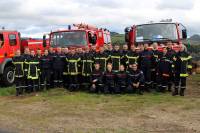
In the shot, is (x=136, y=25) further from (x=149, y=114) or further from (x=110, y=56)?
(x=149, y=114)

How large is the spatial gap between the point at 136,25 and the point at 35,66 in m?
4.56

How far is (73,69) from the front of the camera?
592 inches

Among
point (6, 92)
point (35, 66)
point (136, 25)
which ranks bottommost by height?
point (6, 92)

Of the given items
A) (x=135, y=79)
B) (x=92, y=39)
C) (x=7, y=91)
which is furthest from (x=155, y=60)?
(x=7, y=91)

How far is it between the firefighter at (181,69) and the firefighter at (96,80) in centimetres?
248

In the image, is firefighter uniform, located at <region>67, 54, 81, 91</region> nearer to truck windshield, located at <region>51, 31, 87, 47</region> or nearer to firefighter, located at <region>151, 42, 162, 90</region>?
truck windshield, located at <region>51, 31, 87, 47</region>

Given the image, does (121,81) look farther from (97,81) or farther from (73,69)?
(73,69)

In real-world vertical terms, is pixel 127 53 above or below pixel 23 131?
above

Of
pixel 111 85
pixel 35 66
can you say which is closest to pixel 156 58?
pixel 111 85

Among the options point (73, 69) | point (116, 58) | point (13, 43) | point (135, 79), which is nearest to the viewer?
point (135, 79)

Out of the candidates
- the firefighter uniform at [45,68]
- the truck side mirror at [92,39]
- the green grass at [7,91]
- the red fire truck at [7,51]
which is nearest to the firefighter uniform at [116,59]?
the firefighter uniform at [45,68]

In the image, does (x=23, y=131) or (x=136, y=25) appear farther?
(x=136, y=25)

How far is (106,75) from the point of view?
47.6 ft

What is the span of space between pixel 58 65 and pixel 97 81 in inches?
64.2
